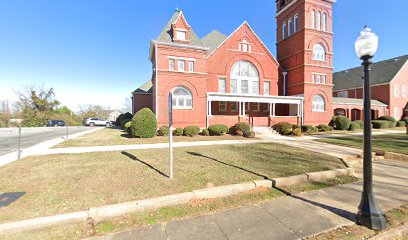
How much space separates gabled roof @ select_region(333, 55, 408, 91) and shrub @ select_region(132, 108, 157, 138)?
39.9 m

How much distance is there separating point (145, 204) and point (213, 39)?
24795 mm

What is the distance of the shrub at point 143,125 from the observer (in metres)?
13.5

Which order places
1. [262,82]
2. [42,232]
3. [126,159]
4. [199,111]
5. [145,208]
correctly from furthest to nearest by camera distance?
[262,82] → [199,111] → [126,159] → [145,208] → [42,232]

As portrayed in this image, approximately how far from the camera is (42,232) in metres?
2.99

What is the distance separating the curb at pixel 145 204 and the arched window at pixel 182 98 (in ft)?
46.0

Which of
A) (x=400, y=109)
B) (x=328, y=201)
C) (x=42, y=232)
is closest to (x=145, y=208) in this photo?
(x=42, y=232)

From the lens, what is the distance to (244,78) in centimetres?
2252

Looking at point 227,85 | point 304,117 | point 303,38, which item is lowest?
point 304,117

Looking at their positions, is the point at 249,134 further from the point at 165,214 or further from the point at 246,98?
the point at 165,214

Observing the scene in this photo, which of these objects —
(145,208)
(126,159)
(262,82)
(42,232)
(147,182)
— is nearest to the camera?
(42,232)

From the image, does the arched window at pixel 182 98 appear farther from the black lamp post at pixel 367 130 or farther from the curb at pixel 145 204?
the black lamp post at pixel 367 130

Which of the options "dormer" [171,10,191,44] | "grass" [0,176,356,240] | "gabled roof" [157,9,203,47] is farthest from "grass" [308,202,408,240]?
"dormer" [171,10,191,44]

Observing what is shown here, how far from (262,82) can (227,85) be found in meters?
4.96

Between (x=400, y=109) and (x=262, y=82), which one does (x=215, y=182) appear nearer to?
(x=262, y=82)
